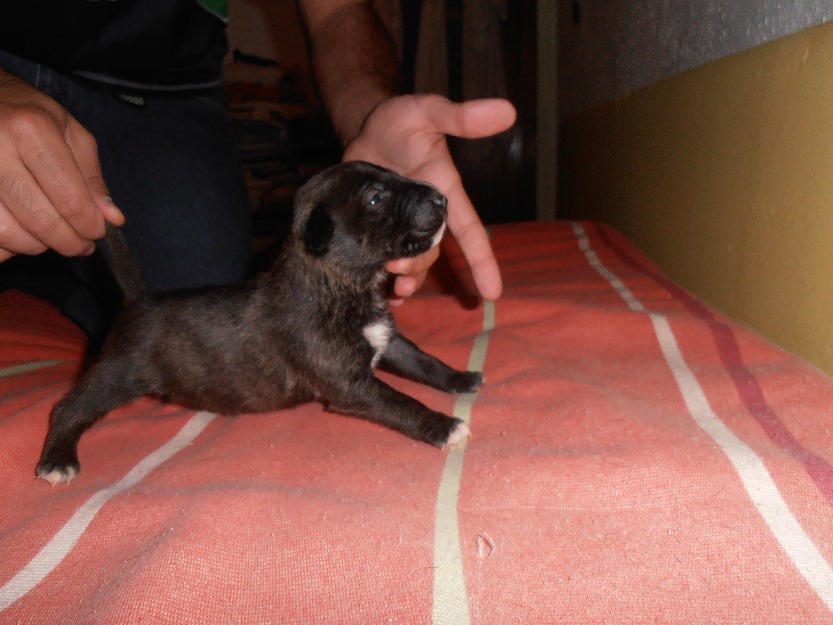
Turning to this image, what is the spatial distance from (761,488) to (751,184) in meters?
1.19

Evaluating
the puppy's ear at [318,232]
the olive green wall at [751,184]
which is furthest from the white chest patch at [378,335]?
the olive green wall at [751,184]

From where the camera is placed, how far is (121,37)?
252 centimetres

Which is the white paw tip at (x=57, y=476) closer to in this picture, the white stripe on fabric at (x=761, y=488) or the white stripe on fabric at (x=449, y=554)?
the white stripe on fabric at (x=449, y=554)

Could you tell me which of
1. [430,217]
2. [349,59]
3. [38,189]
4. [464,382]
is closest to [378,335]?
[464,382]

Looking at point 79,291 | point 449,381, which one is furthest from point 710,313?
point 79,291

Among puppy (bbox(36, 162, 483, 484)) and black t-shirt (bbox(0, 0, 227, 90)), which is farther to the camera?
black t-shirt (bbox(0, 0, 227, 90))

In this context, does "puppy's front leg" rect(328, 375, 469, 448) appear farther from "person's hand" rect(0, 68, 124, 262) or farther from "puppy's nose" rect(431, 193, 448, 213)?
"person's hand" rect(0, 68, 124, 262)

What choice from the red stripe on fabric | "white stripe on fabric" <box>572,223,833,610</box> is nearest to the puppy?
"white stripe on fabric" <box>572,223,833,610</box>

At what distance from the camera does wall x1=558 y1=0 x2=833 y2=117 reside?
175 centimetres

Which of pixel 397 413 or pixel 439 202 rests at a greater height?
pixel 439 202

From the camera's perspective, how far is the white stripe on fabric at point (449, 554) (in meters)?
0.93

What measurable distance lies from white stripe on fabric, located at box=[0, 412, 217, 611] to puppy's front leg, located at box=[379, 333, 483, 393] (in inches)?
28.7

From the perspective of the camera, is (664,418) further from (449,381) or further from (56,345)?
(56,345)

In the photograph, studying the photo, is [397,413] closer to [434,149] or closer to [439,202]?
[439,202]
